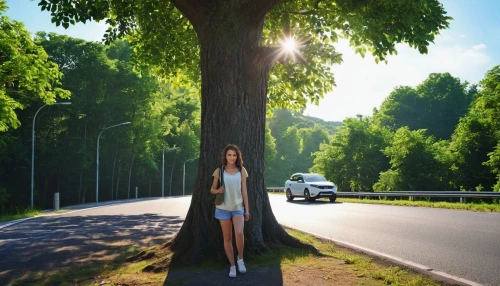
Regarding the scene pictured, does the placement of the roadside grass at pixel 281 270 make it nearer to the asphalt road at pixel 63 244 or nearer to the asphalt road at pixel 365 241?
the asphalt road at pixel 63 244

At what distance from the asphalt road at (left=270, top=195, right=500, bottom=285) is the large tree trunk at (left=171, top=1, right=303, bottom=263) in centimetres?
225

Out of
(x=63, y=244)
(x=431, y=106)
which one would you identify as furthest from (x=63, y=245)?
(x=431, y=106)

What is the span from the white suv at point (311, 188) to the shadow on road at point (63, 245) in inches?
519

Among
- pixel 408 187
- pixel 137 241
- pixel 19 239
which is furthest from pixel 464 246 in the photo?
pixel 408 187

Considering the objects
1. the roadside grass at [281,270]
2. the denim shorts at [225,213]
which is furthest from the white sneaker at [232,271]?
the denim shorts at [225,213]

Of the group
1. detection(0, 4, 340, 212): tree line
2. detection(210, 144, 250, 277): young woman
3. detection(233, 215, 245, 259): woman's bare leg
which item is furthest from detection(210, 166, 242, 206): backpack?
detection(0, 4, 340, 212): tree line

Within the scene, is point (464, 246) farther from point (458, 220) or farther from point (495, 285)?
point (458, 220)

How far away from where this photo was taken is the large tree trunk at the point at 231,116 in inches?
285

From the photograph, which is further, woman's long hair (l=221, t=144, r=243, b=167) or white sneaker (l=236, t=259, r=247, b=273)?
woman's long hair (l=221, t=144, r=243, b=167)

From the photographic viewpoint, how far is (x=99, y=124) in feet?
146

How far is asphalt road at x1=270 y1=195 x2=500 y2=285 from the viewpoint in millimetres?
6699

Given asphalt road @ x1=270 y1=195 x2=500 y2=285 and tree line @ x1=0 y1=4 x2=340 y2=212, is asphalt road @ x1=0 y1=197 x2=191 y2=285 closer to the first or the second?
asphalt road @ x1=270 y1=195 x2=500 y2=285

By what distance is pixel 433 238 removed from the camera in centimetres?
952

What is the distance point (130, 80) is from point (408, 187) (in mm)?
27902
